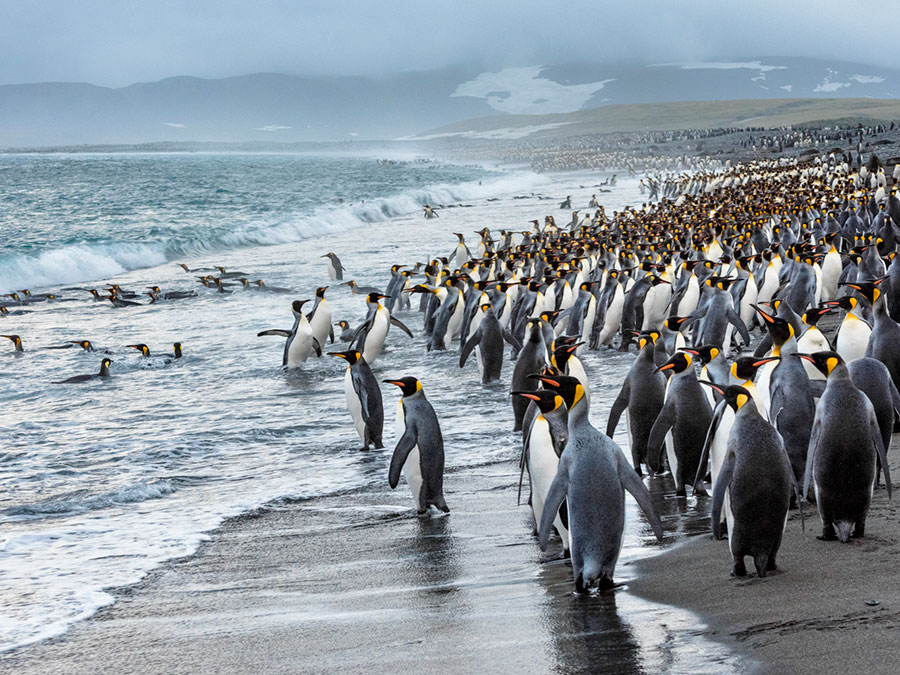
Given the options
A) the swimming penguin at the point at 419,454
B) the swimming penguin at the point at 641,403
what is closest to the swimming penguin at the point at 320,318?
the swimming penguin at the point at 419,454

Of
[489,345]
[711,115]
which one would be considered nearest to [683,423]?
[489,345]

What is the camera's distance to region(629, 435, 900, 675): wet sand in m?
2.72

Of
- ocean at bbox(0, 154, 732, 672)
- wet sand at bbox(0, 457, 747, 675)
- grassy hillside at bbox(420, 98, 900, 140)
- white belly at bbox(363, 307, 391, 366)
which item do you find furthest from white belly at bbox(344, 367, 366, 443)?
grassy hillside at bbox(420, 98, 900, 140)

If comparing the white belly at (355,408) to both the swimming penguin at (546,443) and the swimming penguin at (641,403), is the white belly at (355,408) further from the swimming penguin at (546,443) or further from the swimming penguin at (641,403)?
Result: the swimming penguin at (546,443)

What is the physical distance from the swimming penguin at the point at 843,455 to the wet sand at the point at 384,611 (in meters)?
0.62

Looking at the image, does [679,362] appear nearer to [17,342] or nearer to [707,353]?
[707,353]

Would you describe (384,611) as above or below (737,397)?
Answer: below

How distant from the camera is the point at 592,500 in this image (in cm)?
354

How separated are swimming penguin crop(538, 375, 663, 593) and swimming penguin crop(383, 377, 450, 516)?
1301 millimetres

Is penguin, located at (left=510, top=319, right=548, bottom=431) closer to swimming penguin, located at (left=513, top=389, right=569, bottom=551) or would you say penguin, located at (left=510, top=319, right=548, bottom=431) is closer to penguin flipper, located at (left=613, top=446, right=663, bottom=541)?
swimming penguin, located at (left=513, top=389, right=569, bottom=551)

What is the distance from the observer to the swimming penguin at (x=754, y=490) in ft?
11.3

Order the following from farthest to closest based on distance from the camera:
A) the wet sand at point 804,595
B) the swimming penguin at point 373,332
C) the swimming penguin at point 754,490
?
the swimming penguin at point 373,332 < the swimming penguin at point 754,490 < the wet sand at point 804,595

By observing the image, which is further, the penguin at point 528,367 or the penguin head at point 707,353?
the penguin at point 528,367

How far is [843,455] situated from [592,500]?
103 centimetres
